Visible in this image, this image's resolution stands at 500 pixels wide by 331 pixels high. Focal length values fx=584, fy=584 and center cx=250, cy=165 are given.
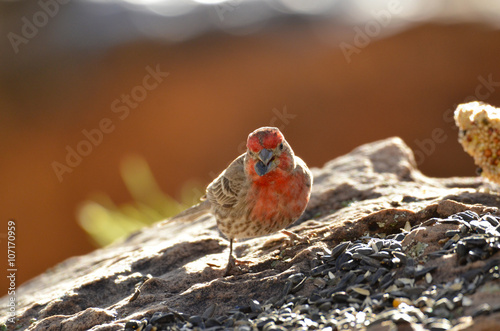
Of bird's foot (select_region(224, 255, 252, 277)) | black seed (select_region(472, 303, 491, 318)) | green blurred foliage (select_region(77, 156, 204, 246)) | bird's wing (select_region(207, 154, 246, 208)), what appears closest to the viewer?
black seed (select_region(472, 303, 491, 318))

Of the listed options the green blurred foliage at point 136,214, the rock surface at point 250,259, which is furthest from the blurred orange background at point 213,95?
the rock surface at point 250,259

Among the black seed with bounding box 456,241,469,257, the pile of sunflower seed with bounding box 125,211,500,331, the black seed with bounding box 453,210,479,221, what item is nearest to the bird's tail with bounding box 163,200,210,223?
the pile of sunflower seed with bounding box 125,211,500,331

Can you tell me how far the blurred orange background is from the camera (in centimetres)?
927

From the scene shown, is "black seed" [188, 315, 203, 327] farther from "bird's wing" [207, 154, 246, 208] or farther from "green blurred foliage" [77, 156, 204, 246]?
"green blurred foliage" [77, 156, 204, 246]

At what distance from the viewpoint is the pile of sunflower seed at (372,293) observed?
9.18 ft

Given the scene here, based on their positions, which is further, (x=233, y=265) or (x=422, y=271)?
(x=233, y=265)

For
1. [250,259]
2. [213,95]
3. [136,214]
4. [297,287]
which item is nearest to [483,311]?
[297,287]

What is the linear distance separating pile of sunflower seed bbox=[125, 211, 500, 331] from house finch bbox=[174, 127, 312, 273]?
590mm

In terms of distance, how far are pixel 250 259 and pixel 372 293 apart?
50.7 inches

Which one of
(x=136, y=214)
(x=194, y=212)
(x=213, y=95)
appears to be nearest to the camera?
(x=194, y=212)

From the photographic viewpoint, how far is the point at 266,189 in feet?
14.0

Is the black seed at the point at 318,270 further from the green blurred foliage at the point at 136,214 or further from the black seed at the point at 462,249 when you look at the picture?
the green blurred foliage at the point at 136,214

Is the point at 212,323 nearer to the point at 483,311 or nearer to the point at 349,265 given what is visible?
the point at 349,265

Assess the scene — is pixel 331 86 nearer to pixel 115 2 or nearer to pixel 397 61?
pixel 397 61
